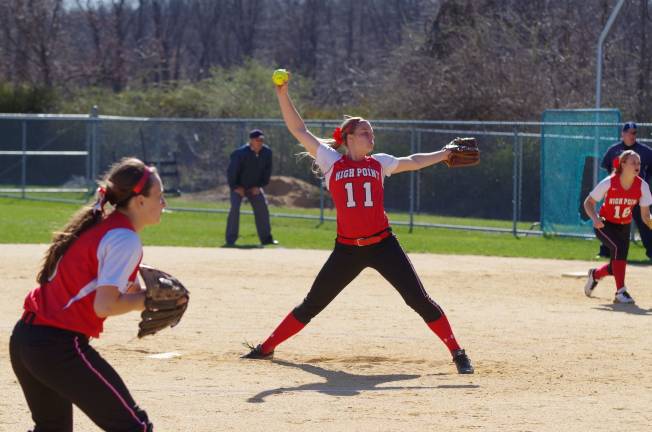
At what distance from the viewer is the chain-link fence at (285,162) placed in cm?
2328

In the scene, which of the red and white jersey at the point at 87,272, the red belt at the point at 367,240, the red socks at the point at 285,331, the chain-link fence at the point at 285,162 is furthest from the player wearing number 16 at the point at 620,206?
the red and white jersey at the point at 87,272

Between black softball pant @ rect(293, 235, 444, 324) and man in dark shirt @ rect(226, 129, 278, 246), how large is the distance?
32.6 ft

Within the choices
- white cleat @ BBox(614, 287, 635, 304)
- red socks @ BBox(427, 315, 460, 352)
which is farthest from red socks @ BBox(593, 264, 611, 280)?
red socks @ BBox(427, 315, 460, 352)

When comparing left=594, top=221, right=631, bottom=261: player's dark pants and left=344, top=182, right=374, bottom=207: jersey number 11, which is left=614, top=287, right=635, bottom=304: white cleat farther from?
left=344, top=182, right=374, bottom=207: jersey number 11

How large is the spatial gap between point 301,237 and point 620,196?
28.5 ft

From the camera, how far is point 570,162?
808 inches

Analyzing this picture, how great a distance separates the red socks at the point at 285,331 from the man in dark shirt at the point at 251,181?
31.2 ft

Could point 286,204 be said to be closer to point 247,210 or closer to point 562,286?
point 247,210

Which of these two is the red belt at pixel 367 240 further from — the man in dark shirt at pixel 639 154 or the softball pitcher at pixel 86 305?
the man in dark shirt at pixel 639 154

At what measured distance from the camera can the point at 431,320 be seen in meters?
8.45

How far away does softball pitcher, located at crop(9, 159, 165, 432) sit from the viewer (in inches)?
188

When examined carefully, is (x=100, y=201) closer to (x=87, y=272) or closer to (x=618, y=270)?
(x=87, y=272)

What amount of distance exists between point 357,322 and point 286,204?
54.9ft

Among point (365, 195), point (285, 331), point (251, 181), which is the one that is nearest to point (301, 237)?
point (251, 181)
